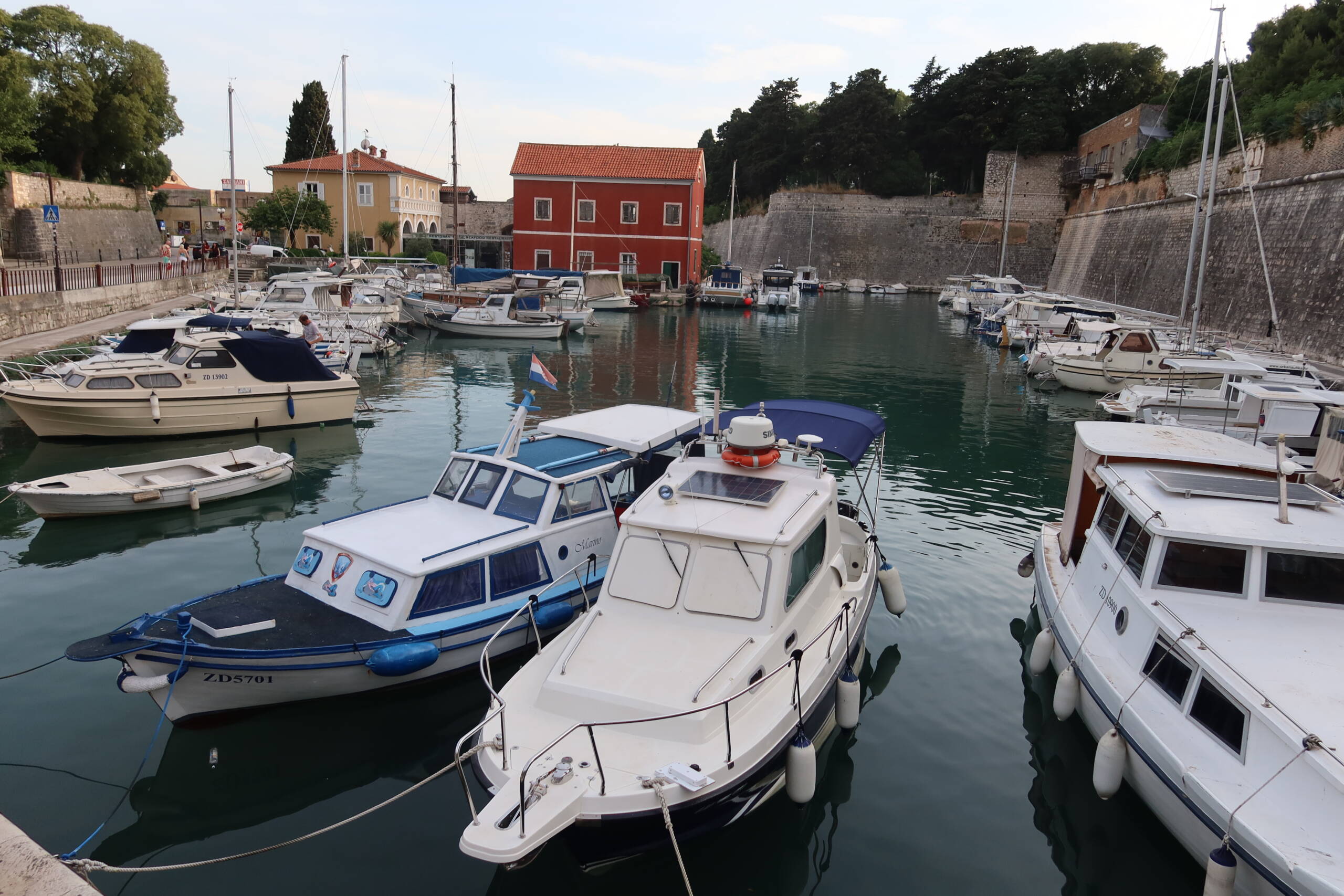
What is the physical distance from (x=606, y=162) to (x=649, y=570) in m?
50.0

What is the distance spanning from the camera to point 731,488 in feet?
27.5

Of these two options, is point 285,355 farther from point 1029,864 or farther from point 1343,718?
point 1343,718

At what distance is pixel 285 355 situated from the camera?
63.0 feet

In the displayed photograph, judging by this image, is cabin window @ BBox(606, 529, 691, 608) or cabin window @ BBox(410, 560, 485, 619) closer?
cabin window @ BBox(606, 529, 691, 608)

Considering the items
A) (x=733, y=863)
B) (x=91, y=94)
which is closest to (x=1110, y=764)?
(x=733, y=863)

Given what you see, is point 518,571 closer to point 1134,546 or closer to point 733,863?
point 733,863

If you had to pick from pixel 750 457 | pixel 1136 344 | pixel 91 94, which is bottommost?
pixel 750 457

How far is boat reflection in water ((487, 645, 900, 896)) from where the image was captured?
20.6 feet

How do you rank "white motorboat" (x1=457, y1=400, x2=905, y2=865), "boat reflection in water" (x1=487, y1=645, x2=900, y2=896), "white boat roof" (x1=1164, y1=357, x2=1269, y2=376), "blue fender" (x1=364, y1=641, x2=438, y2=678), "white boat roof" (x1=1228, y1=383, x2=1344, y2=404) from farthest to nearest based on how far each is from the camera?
"white boat roof" (x1=1164, y1=357, x2=1269, y2=376), "white boat roof" (x1=1228, y1=383, x2=1344, y2=404), "blue fender" (x1=364, y1=641, x2=438, y2=678), "boat reflection in water" (x1=487, y1=645, x2=900, y2=896), "white motorboat" (x1=457, y1=400, x2=905, y2=865)

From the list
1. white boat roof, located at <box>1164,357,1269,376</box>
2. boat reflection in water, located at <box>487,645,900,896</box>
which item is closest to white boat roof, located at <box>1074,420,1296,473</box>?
boat reflection in water, located at <box>487,645,900,896</box>

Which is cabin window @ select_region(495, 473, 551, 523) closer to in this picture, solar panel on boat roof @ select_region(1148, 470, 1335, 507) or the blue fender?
the blue fender

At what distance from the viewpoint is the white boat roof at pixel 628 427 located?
11.0m

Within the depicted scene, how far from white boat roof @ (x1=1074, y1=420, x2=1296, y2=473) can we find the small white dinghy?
1306 centimetres

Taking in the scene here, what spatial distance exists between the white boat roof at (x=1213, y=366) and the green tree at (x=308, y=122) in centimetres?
6360
